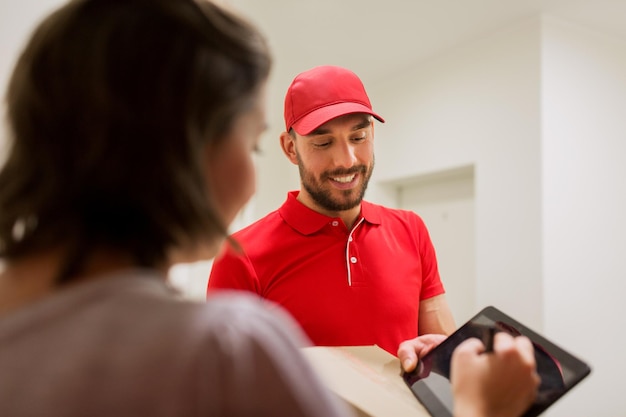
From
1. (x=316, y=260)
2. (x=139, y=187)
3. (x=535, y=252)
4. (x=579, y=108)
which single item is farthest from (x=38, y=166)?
(x=579, y=108)

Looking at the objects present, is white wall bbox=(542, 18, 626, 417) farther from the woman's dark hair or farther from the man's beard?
the woman's dark hair

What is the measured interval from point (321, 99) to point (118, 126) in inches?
35.0

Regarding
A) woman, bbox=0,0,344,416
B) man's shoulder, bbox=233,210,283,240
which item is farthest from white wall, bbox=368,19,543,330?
woman, bbox=0,0,344,416

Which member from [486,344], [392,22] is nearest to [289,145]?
[486,344]

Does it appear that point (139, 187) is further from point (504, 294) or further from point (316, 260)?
point (504, 294)

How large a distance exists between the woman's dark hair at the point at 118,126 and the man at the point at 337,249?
2.30ft

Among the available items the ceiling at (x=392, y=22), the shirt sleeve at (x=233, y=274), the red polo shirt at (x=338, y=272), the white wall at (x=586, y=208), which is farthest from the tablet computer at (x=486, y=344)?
the ceiling at (x=392, y=22)

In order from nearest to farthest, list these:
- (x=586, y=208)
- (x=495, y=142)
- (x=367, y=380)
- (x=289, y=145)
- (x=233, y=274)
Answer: (x=367, y=380) < (x=233, y=274) < (x=289, y=145) < (x=586, y=208) < (x=495, y=142)

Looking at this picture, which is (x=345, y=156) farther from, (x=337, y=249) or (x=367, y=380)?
(x=367, y=380)

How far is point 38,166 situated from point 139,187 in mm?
87

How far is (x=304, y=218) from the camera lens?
48.4 inches

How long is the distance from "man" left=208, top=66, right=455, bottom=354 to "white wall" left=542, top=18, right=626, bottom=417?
1282 millimetres

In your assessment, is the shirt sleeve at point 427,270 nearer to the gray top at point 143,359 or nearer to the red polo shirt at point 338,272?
the red polo shirt at point 338,272

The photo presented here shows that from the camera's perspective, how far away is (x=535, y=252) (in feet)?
7.47
